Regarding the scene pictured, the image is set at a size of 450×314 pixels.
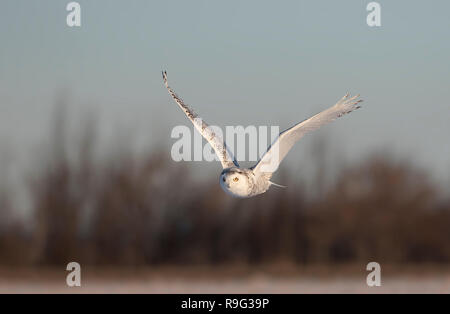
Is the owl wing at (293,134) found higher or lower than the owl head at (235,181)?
higher

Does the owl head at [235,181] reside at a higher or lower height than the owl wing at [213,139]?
lower

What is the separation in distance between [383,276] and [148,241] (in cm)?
487

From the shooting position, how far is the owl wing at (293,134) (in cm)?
1025

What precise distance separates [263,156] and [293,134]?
53 centimetres

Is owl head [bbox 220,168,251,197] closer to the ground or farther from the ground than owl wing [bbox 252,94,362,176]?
closer to the ground

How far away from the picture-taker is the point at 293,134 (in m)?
10.4

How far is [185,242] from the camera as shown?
16.8m

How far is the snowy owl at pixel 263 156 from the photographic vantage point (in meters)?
9.91

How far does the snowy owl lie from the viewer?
991 cm
